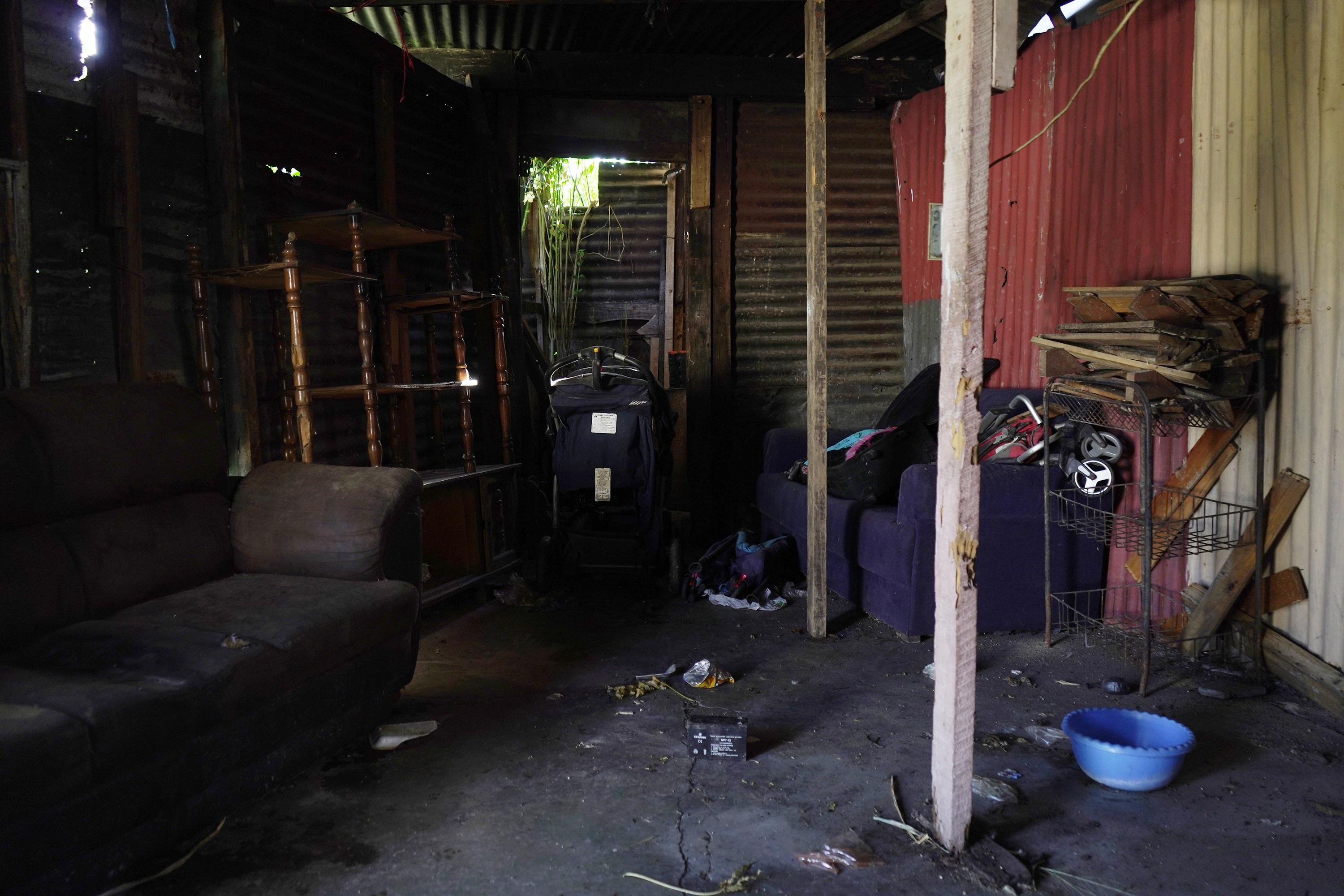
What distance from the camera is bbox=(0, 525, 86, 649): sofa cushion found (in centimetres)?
232

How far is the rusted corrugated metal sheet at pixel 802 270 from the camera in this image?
19.7ft

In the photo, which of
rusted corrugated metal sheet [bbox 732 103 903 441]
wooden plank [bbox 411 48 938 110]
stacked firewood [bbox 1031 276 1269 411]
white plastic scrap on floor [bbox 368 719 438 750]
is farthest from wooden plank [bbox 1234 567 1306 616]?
wooden plank [bbox 411 48 938 110]

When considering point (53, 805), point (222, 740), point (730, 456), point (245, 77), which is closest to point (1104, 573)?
point (730, 456)

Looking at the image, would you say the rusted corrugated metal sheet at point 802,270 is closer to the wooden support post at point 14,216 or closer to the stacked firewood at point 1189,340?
the stacked firewood at point 1189,340

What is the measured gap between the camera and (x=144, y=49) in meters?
3.51

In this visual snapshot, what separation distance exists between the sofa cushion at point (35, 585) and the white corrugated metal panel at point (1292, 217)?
4.07m

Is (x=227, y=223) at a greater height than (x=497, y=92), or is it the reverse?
(x=497, y=92)

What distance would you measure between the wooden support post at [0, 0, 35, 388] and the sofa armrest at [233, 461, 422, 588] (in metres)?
0.83

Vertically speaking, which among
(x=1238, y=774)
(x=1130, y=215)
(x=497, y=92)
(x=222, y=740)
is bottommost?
(x=1238, y=774)

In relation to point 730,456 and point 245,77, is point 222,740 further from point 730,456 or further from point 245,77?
point 730,456

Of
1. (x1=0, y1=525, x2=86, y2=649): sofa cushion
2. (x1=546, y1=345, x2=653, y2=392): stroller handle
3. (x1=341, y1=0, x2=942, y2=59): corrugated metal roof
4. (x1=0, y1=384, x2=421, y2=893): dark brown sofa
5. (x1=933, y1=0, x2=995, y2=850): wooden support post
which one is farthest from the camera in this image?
(x1=341, y1=0, x2=942, y2=59): corrugated metal roof

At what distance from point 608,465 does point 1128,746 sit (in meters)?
2.86

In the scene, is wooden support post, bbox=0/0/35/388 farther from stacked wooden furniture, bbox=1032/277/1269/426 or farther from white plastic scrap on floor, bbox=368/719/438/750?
stacked wooden furniture, bbox=1032/277/1269/426

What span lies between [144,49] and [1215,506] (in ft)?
15.5
